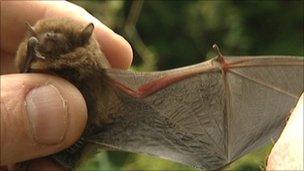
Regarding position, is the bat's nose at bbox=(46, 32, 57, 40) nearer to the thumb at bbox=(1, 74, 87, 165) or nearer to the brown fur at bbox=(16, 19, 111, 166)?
the brown fur at bbox=(16, 19, 111, 166)

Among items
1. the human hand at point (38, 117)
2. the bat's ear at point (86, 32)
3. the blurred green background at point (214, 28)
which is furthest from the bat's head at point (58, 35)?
the blurred green background at point (214, 28)

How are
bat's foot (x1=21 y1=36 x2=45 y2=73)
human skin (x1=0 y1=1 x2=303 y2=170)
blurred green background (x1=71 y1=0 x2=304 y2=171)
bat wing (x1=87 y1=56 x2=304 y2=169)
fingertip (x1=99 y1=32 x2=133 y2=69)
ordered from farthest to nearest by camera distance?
blurred green background (x1=71 y1=0 x2=304 y2=171) < fingertip (x1=99 y1=32 x2=133 y2=69) < bat wing (x1=87 y1=56 x2=304 y2=169) < bat's foot (x1=21 y1=36 x2=45 y2=73) < human skin (x1=0 y1=1 x2=303 y2=170)

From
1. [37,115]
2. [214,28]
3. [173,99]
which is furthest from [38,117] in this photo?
[214,28]

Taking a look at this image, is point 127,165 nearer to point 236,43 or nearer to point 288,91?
point 288,91

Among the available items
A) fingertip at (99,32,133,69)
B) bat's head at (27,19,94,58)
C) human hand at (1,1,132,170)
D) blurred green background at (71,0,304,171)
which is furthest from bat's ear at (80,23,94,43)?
blurred green background at (71,0,304,171)

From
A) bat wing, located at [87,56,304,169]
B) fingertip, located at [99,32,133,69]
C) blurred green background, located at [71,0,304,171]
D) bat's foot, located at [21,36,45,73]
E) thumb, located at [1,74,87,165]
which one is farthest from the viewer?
blurred green background, located at [71,0,304,171]

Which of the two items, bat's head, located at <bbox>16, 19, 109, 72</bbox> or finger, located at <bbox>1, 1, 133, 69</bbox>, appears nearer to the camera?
bat's head, located at <bbox>16, 19, 109, 72</bbox>

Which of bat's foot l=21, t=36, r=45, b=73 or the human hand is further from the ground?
bat's foot l=21, t=36, r=45, b=73

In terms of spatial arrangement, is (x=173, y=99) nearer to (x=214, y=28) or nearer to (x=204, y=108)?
(x=204, y=108)
